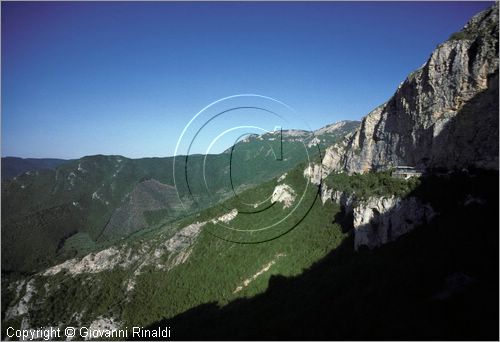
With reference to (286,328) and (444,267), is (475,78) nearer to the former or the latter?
(444,267)

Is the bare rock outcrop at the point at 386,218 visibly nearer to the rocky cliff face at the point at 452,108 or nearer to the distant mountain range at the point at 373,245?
the distant mountain range at the point at 373,245

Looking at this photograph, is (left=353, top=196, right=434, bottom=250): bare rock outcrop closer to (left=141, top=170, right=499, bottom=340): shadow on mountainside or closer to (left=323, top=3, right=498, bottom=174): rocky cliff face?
(left=141, top=170, right=499, bottom=340): shadow on mountainside

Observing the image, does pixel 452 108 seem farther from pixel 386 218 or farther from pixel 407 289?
pixel 407 289

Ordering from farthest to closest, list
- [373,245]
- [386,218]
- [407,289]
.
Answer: [373,245] < [386,218] < [407,289]

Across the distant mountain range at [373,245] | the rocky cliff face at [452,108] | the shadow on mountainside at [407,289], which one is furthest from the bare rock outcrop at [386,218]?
the rocky cliff face at [452,108]

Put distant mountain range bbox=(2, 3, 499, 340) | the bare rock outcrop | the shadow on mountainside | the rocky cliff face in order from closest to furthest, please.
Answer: the shadow on mountainside
distant mountain range bbox=(2, 3, 499, 340)
the rocky cliff face
the bare rock outcrop

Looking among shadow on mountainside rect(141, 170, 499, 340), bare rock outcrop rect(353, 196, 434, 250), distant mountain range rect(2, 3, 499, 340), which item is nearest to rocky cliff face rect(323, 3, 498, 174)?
distant mountain range rect(2, 3, 499, 340)

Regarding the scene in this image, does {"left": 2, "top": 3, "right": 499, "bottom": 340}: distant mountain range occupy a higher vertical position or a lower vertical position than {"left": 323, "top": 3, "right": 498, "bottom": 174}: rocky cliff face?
lower

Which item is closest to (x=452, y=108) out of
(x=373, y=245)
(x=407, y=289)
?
(x=373, y=245)
